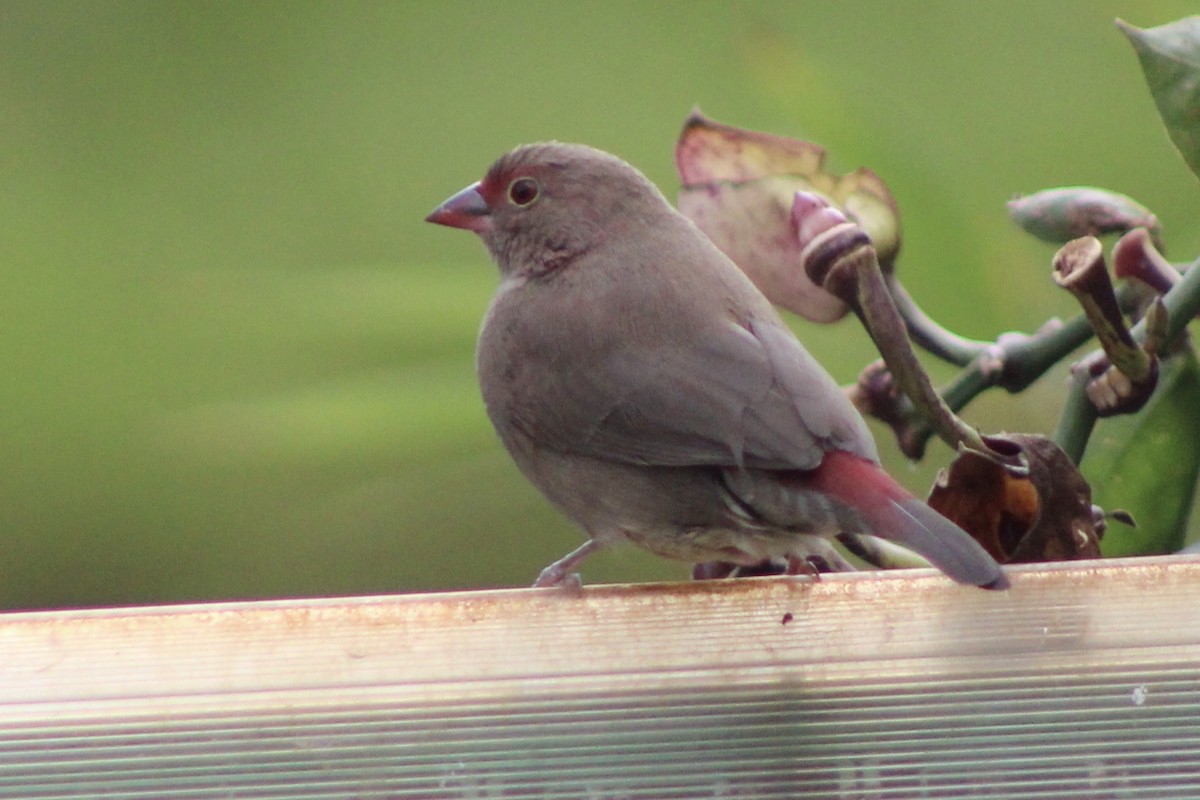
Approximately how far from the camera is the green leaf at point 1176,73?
1.11 meters

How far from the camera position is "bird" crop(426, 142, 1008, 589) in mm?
1396

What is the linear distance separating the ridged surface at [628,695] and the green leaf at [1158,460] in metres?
0.16

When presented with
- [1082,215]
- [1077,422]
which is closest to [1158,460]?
[1077,422]

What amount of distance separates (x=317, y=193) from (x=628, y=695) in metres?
1.84

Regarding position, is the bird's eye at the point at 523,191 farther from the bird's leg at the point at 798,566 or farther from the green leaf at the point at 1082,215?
the green leaf at the point at 1082,215

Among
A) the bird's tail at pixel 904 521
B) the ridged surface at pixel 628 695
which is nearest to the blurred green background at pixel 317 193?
the bird's tail at pixel 904 521

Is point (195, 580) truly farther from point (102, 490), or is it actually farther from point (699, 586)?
point (699, 586)

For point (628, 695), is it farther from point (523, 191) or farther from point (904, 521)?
point (523, 191)

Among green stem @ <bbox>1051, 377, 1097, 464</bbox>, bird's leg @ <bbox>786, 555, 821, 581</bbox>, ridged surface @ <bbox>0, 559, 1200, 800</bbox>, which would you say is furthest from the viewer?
bird's leg @ <bbox>786, 555, 821, 581</bbox>

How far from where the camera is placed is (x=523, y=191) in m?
1.91

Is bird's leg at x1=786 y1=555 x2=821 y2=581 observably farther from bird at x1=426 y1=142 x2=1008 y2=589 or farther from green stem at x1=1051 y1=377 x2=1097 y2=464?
green stem at x1=1051 y1=377 x2=1097 y2=464

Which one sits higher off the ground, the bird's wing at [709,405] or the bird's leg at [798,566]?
the bird's wing at [709,405]

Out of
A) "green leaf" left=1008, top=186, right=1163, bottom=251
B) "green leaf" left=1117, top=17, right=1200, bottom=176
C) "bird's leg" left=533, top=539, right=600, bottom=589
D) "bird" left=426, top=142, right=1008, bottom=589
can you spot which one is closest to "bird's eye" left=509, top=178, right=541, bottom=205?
"bird" left=426, top=142, right=1008, bottom=589

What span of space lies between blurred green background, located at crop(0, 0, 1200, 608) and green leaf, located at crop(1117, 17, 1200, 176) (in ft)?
3.66
